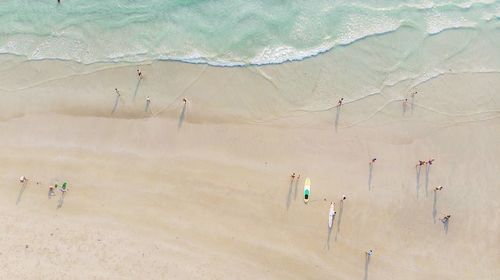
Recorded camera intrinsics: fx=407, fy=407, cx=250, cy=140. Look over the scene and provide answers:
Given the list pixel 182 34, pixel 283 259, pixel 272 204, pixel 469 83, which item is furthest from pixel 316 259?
pixel 182 34

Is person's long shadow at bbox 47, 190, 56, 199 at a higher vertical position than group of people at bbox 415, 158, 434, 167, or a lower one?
lower

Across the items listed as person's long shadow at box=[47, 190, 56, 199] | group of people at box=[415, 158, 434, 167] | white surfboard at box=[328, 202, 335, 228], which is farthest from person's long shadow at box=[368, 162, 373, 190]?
person's long shadow at box=[47, 190, 56, 199]

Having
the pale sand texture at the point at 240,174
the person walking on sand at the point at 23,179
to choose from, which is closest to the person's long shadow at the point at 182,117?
the pale sand texture at the point at 240,174

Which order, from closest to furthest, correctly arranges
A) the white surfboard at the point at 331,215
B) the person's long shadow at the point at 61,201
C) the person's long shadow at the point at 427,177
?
the person's long shadow at the point at 61,201
the white surfboard at the point at 331,215
the person's long shadow at the point at 427,177

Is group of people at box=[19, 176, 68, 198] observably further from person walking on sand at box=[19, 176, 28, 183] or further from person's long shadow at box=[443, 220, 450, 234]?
person's long shadow at box=[443, 220, 450, 234]

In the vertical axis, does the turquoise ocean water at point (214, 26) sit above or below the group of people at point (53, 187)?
above

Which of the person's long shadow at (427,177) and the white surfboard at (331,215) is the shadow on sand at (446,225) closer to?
the person's long shadow at (427,177)

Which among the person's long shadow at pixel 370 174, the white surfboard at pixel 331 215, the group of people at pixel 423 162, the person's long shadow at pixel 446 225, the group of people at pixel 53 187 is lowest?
the group of people at pixel 53 187
